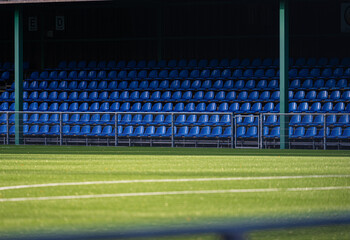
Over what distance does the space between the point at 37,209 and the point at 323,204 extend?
3488 mm

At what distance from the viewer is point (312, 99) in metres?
25.2

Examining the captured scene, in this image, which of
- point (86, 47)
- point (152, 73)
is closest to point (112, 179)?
point (152, 73)

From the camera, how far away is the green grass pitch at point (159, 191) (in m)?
7.98

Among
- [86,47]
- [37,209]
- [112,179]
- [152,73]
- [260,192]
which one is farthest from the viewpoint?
[86,47]

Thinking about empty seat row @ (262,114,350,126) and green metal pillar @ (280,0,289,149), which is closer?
empty seat row @ (262,114,350,126)

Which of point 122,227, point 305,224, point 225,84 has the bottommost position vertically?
point 122,227

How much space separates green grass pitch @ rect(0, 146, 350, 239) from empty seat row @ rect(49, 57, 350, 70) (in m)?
11.2

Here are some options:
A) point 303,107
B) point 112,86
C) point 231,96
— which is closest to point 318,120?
point 303,107

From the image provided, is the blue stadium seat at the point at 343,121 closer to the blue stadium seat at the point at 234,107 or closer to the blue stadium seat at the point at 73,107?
the blue stadium seat at the point at 234,107

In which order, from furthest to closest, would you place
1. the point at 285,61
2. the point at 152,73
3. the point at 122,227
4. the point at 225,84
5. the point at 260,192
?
the point at 152,73 < the point at 225,84 < the point at 285,61 < the point at 260,192 < the point at 122,227

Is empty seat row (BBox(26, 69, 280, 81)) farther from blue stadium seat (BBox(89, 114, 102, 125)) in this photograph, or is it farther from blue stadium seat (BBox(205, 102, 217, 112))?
blue stadium seat (BBox(89, 114, 102, 125))

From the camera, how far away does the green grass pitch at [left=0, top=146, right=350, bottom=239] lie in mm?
7980

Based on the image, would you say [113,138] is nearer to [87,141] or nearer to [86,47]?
[87,141]

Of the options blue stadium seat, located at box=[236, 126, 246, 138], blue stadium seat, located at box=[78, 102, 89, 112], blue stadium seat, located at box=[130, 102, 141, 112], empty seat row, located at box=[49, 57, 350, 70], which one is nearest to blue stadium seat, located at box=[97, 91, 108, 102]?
blue stadium seat, located at box=[78, 102, 89, 112]
